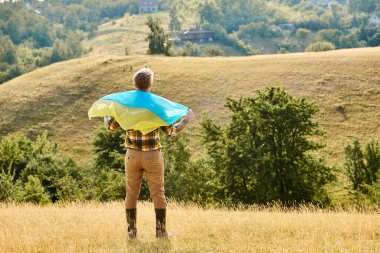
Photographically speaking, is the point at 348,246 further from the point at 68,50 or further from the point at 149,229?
the point at 68,50

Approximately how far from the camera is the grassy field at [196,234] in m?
7.84

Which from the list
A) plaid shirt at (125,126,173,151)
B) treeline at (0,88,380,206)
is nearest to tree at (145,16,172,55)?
treeline at (0,88,380,206)

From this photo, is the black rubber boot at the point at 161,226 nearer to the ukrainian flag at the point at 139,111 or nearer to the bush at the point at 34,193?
the ukrainian flag at the point at 139,111

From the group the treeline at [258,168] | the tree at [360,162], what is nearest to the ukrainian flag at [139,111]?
the treeline at [258,168]

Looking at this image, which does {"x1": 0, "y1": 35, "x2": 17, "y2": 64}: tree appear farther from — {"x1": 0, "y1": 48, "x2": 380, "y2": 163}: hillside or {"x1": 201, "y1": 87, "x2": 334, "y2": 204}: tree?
{"x1": 201, "y1": 87, "x2": 334, "y2": 204}: tree

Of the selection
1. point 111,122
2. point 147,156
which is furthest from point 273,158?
point 147,156

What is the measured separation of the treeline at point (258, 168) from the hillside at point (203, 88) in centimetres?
1484

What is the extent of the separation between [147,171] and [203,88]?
59.4 m

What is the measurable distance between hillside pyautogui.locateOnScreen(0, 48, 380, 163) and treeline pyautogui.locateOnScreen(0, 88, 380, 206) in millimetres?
14836

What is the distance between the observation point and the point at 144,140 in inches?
324

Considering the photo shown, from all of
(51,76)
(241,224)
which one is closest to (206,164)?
(241,224)

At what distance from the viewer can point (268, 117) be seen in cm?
3247

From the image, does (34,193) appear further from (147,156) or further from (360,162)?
(147,156)

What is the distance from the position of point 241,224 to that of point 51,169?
34.9 meters
